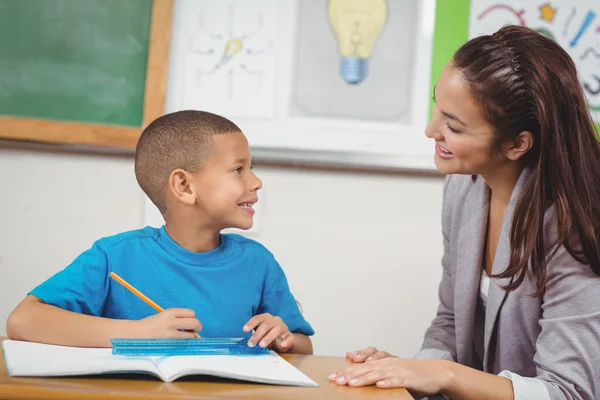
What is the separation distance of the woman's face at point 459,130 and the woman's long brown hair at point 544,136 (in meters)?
0.02

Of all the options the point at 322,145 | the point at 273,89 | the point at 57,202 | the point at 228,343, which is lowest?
the point at 228,343

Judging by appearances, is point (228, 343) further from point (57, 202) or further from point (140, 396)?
point (57, 202)

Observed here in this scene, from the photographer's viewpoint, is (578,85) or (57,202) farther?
(57,202)

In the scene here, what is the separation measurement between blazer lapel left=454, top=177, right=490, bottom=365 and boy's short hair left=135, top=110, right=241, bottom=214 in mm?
454

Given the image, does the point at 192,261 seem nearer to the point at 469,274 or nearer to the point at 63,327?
the point at 63,327

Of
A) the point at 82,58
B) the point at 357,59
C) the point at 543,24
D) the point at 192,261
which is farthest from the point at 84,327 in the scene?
the point at 543,24

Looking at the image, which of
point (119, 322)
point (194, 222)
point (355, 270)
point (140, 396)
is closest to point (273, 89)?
point (355, 270)

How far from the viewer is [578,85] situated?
1.10 m

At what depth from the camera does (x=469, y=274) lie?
1.22 m

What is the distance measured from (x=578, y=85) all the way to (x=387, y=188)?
0.63m

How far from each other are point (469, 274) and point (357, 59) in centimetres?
65

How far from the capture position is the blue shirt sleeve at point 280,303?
1.15 meters

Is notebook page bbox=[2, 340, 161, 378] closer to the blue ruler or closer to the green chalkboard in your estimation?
the blue ruler

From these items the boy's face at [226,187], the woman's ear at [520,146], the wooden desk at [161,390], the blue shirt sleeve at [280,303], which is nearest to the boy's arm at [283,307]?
the blue shirt sleeve at [280,303]
